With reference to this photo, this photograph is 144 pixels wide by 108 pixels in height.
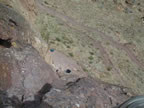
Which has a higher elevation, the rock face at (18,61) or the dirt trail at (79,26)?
the rock face at (18,61)

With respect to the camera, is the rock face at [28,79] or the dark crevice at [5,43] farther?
the dark crevice at [5,43]

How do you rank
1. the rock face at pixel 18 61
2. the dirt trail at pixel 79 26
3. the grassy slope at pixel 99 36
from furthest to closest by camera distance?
the dirt trail at pixel 79 26 < the grassy slope at pixel 99 36 < the rock face at pixel 18 61

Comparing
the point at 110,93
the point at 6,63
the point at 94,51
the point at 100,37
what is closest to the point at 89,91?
the point at 110,93

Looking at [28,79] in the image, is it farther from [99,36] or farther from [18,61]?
[99,36]

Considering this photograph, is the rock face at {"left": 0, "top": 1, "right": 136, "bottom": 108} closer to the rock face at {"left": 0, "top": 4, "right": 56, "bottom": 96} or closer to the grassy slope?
the rock face at {"left": 0, "top": 4, "right": 56, "bottom": 96}

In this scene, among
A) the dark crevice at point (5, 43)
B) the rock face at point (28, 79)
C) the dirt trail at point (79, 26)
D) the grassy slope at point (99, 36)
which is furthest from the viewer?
the dirt trail at point (79, 26)

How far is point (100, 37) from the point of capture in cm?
2658

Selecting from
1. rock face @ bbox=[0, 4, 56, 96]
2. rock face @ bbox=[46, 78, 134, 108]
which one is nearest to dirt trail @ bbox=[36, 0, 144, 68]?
rock face @ bbox=[0, 4, 56, 96]

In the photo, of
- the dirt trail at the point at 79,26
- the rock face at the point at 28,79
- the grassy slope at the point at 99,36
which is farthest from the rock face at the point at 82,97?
the dirt trail at the point at 79,26

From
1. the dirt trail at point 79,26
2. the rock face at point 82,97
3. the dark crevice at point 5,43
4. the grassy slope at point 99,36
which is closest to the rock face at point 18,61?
the dark crevice at point 5,43

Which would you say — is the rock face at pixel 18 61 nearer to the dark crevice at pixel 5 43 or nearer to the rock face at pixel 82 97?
the dark crevice at pixel 5 43

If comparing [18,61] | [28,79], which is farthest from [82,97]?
[18,61]

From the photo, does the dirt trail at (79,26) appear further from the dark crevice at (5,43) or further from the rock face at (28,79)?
the dark crevice at (5,43)

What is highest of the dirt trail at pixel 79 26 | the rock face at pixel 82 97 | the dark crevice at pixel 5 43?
the dark crevice at pixel 5 43
